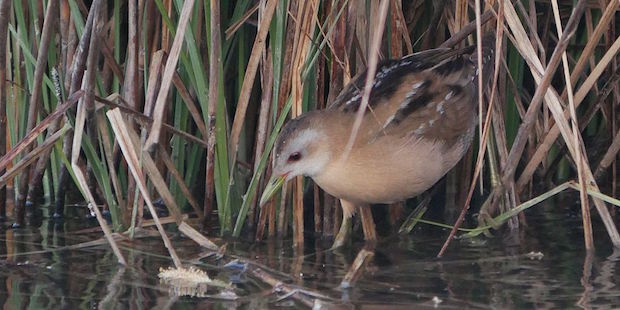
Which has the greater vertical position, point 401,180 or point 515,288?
point 401,180

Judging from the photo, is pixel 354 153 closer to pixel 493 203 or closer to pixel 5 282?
pixel 493 203

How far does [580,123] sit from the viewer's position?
4926 millimetres

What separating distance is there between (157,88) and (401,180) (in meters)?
1.11

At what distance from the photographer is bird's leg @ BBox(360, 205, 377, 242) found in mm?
4535

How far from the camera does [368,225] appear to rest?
4.58 meters

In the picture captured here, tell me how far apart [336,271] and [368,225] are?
49 centimetres

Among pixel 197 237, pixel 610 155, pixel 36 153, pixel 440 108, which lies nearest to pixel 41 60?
pixel 36 153

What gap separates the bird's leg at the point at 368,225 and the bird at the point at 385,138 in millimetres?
62

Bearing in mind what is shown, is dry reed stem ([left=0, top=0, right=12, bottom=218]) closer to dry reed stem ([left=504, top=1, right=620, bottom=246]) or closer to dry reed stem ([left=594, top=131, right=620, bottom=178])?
dry reed stem ([left=504, top=1, right=620, bottom=246])

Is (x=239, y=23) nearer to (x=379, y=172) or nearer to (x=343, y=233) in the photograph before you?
(x=379, y=172)

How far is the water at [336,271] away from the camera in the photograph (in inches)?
144

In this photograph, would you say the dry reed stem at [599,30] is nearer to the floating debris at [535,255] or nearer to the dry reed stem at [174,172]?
the floating debris at [535,255]

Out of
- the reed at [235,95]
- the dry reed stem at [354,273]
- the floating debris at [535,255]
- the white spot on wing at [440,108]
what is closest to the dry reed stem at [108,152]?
the reed at [235,95]

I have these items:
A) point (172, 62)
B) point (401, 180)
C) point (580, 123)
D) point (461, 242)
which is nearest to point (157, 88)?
point (172, 62)
